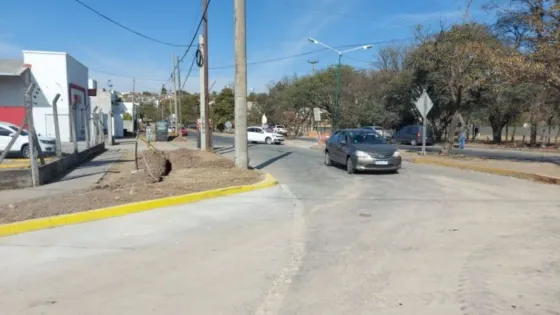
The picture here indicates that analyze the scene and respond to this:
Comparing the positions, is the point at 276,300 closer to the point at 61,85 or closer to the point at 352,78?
the point at 61,85

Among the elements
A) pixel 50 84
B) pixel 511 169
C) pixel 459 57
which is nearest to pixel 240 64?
pixel 511 169

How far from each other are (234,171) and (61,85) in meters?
27.8

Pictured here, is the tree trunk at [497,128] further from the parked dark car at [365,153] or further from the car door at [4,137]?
the car door at [4,137]

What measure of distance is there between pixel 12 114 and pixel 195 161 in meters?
12.8

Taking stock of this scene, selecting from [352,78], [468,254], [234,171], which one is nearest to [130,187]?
[234,171]

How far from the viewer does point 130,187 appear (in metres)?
10.4

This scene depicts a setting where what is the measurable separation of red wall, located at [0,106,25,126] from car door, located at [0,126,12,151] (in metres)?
4.34

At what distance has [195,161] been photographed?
54.3 ft

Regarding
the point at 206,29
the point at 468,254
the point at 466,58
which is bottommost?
the point at 468,254

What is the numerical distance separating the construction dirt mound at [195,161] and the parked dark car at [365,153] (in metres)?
3.99

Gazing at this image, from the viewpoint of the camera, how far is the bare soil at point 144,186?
7.98 metres

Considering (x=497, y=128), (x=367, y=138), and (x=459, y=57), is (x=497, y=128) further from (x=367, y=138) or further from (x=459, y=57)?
(x=367, y=138)

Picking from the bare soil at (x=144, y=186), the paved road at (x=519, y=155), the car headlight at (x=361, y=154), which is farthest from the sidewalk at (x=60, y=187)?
the paved road at (x=519, y=155)

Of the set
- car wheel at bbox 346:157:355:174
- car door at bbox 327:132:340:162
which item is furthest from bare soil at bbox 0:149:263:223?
car door at bbox 327:132:340:162
